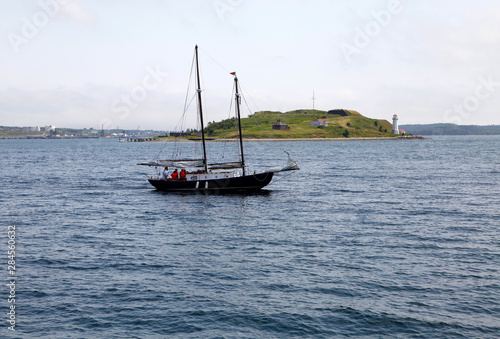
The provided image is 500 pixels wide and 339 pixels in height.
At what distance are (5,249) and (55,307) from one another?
14.2 metres

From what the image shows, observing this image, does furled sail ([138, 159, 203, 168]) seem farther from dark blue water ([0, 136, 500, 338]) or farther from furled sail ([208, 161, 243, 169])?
dark blue water ([0, 136, 500, 338])

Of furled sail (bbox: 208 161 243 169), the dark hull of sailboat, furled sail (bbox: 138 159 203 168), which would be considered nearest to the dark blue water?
the dark hull of sailboat

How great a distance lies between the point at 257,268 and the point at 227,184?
A: 3647cm

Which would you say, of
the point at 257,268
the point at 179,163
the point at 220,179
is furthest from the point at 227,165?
the point at 257,268

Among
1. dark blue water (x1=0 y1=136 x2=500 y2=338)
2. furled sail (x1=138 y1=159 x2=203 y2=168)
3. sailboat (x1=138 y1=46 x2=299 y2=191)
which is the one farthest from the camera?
furled sail (x1=138 y1=159 x2=203 y2=168)

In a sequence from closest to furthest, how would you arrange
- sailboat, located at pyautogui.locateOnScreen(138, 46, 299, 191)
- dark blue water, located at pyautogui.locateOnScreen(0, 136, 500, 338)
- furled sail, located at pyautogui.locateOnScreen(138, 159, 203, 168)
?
dark blue water, located at pyautogui.locateOnScreen(0, 136, 500, 338) → sailboat, located at pyautogui.locateOnScreen(138, 46, 299, 191) → furled sail, located at pyautogui.locateOnScreen(138, 159, 203, 168)

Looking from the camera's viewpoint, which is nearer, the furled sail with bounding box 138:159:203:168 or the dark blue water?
the dark blue water

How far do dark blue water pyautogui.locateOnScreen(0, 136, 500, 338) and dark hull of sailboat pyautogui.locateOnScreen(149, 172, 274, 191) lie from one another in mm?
7417

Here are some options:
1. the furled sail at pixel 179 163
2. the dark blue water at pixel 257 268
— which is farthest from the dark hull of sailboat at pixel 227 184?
the dark blue water at pixel 257 268

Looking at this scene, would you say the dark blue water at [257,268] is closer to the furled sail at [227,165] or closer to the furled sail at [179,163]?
the furled sail at [227,165]

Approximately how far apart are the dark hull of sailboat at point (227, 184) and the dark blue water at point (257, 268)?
7.42m

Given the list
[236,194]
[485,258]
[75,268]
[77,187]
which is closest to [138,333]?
[75,268]

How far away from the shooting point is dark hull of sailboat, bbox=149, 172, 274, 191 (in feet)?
214

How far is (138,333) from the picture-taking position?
20641 millimetres
